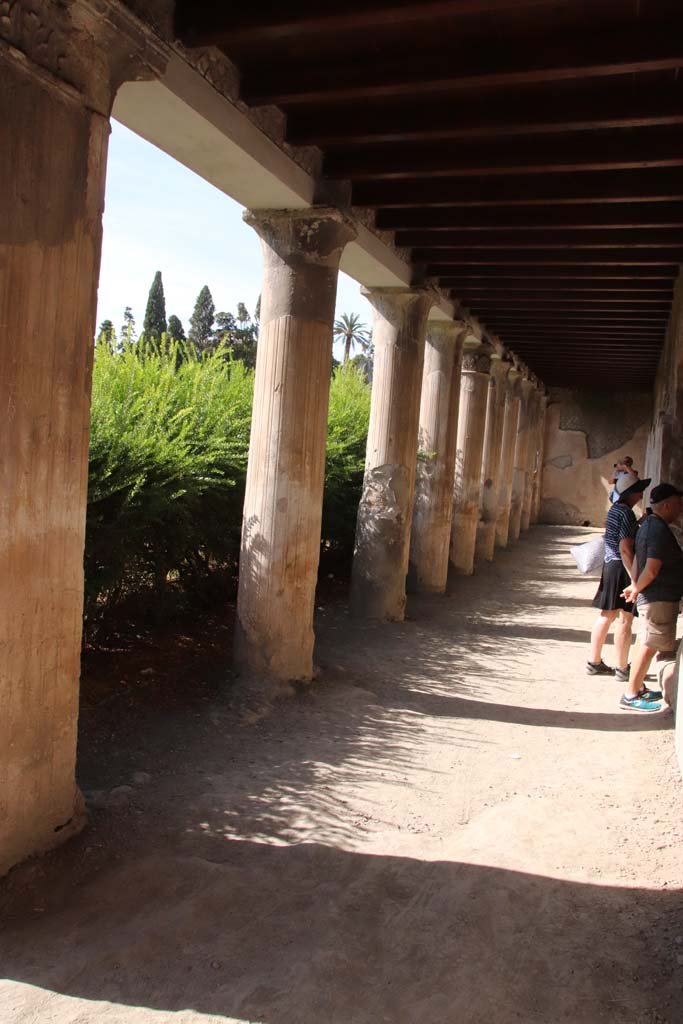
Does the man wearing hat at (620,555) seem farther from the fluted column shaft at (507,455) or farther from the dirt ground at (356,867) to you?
the fluted column shaft at (507,455)

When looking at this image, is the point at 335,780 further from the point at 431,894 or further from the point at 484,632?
the point at 484,632

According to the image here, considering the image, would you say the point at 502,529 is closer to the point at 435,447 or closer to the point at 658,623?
the point at 435,447

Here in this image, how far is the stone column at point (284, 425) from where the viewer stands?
5453mm

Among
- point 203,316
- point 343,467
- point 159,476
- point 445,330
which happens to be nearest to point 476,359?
point 445,330

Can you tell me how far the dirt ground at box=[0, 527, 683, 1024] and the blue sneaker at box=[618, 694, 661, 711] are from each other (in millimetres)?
164

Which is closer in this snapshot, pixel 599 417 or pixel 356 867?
pixel 356 867

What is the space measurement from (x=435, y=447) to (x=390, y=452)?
1.80 metres

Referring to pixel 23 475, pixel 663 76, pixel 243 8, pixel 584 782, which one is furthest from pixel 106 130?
pixel 584 782

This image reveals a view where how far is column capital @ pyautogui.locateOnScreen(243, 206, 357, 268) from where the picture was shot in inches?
214

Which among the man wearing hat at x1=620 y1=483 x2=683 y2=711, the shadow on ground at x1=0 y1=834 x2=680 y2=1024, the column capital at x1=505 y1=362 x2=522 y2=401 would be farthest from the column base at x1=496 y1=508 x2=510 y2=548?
the shadow on ground at x1=0 y1=834 x2=680 y2=1024

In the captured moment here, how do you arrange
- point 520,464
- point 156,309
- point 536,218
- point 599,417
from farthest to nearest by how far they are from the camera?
point 156,309
point 599,417
point 520,464
point 536,218

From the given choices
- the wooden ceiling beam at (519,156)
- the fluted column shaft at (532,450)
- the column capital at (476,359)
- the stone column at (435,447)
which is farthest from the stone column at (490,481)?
the wooden ceiling beam at (519,156)

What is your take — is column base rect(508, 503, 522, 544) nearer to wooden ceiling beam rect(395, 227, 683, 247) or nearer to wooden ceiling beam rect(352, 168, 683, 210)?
wooden ceiling beam rect(395, 227, 683, 247)

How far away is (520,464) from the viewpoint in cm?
1819
